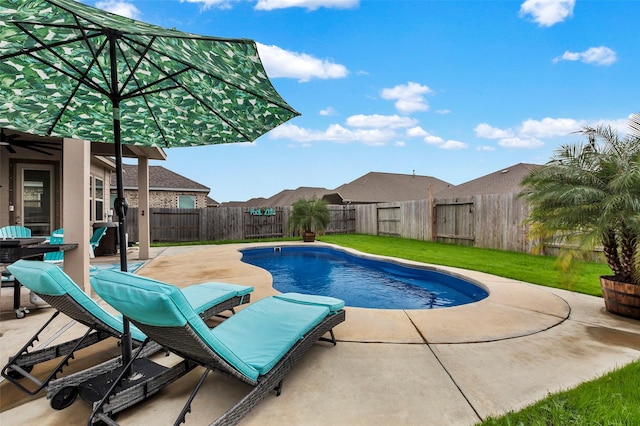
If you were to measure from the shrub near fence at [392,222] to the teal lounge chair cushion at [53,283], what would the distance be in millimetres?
10576

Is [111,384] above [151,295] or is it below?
below

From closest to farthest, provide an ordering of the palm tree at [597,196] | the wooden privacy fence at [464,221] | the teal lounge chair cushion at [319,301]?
the teal lounge chair cushion at [319,301], the palm tree at [597,196], the wooden privacy fence at [464,221]

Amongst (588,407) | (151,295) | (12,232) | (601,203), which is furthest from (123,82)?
(12,232)

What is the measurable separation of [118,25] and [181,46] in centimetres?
56

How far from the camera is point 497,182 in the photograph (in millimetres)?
16891

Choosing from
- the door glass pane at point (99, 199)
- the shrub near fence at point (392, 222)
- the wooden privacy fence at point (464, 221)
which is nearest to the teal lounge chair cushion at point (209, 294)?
the wooden privacy fence at point (464, 221)

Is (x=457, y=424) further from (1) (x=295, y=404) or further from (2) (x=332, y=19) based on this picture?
(2) (x=332, y=19)

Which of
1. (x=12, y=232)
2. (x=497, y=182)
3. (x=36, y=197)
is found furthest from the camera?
(x=497, y=182)

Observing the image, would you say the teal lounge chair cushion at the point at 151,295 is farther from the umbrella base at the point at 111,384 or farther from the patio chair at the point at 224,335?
the umbrella base at the point at 111,384

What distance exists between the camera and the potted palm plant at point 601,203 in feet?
13.2

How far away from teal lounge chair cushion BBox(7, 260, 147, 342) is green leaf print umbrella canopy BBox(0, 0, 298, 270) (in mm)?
571

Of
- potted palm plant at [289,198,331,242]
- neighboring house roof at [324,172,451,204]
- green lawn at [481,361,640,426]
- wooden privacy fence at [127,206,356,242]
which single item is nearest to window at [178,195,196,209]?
wooden privacy fence at [127,206,356,242]

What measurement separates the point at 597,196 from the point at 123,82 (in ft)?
19.2

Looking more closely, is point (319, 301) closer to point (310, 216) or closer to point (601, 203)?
point (601, 203)
